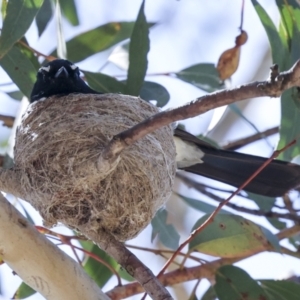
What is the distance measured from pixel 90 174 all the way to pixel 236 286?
74cm

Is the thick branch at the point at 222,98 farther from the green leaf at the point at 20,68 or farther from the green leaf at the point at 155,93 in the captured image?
the green leaf at the point at 155,93

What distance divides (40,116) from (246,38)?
34.7 inches

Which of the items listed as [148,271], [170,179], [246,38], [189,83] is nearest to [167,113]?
[148,271]

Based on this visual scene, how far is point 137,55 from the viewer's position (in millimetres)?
2631

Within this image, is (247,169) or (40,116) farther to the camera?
(247,169)

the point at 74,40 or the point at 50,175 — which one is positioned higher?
the point at 74,40

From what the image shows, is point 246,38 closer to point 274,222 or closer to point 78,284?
point 274,222

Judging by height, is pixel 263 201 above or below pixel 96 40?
below

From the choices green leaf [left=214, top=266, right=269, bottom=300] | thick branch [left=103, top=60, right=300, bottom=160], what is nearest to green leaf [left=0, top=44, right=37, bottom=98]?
green leaf [left=214, top=266, right=269, bottom=300]

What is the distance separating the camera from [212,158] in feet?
10.1

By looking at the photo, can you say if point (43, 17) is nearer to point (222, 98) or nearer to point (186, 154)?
point (186, 154)

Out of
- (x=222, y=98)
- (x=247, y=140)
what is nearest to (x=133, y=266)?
(x=222, y=98)

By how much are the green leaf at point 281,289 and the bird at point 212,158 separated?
49 centimetres

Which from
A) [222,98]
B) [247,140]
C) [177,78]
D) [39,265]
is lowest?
[39,265]
